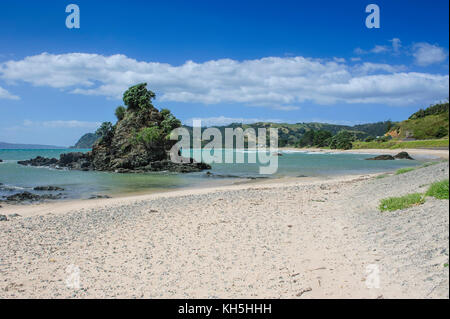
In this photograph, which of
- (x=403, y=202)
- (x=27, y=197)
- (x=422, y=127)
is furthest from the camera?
(x=422, y=127)

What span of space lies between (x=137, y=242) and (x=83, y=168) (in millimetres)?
51400

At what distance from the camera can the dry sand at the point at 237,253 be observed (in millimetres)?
6738

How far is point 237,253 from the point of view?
9.45 metres

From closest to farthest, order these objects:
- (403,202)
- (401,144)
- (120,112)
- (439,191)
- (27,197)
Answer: (439,191), (403,202), (27,197), (120,112), (401,144)

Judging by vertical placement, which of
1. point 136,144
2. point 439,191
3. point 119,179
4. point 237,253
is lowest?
point 119,179

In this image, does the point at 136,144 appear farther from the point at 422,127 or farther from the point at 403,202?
the point at 422,127

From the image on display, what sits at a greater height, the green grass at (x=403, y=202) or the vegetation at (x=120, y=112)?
the vegetation at (x=120, y=112)

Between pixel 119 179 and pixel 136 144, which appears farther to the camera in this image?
pixel 136 144

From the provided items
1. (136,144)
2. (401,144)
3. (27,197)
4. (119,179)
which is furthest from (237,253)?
(401,144)

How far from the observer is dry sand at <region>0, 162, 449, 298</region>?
6738 mm

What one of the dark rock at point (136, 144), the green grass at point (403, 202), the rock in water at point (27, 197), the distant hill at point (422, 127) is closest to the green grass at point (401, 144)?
the distant hill at point (422, 127)

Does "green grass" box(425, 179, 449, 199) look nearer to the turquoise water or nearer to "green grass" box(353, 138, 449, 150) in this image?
the turquoise water

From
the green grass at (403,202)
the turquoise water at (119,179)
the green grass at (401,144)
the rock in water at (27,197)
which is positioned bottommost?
the rock in water at (27,197)

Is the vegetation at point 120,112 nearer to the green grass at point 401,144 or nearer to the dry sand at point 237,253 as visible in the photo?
the dry sand at point 237,253
